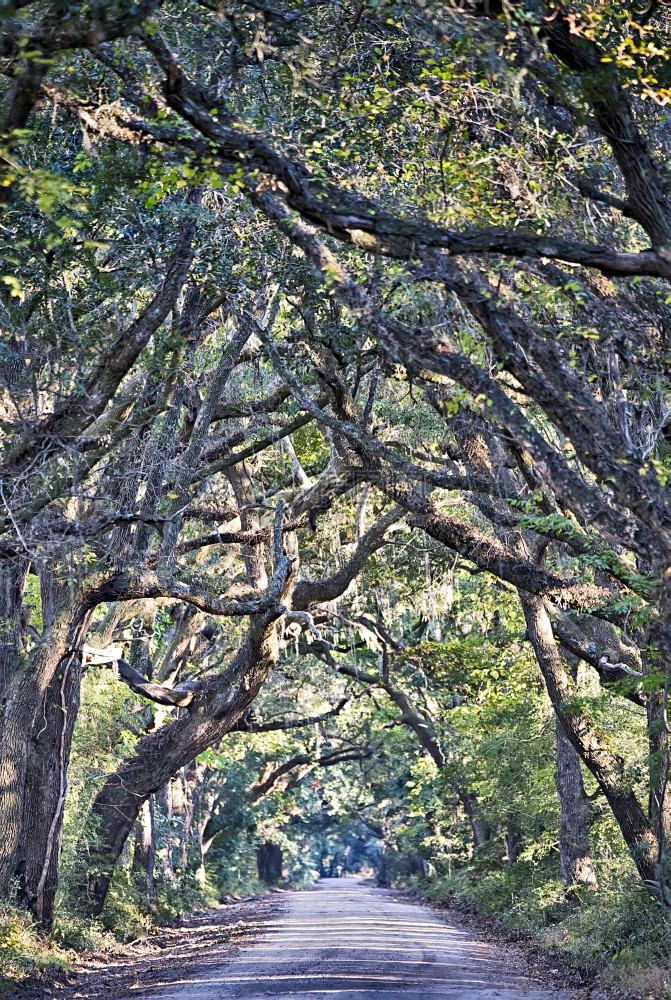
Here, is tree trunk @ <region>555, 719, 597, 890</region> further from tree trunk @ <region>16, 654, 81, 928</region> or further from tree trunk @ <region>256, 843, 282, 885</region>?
tree trunk @ <region>256, 843, 282, 885</region>

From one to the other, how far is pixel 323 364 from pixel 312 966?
7.38m

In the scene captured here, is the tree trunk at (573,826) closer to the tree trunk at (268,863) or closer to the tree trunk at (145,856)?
the tree trunk at (145,856)

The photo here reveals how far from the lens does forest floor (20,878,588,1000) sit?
11.0 metres

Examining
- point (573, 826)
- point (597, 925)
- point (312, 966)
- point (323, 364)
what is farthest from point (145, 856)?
point (323, 364)

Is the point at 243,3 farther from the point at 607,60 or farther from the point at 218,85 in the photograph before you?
the point at 607,60

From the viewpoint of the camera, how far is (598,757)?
44.9 ft

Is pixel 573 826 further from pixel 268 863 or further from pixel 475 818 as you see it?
pixel 268 863

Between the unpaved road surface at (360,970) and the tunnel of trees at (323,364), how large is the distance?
173 cm

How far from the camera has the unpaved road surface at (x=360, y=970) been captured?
10711mm

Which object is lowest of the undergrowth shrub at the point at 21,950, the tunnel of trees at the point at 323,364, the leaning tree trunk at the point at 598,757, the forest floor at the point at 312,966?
the forest floor at the point at 312,966

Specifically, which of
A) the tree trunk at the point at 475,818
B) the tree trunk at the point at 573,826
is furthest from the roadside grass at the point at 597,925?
the tree trunk at the point at 475,818

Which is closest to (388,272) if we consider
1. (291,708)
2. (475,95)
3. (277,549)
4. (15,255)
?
(475,95)

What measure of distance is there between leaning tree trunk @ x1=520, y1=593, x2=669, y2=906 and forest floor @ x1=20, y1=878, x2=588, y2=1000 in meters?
1.81

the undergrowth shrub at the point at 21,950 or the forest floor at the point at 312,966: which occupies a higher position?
the undergrowth shrub at the point at 21,950
